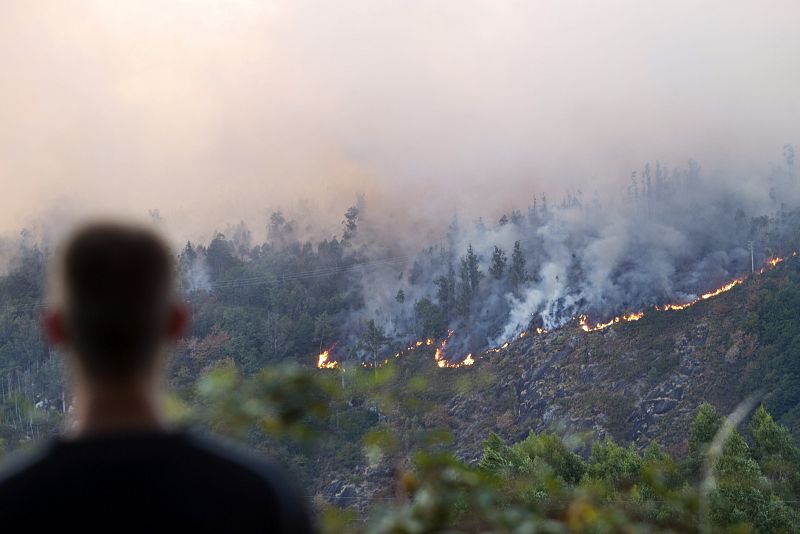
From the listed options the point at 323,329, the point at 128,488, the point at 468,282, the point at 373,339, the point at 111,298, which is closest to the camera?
the point at 128,488

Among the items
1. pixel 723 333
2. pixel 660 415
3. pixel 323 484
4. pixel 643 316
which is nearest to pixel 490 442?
pixel 323 484

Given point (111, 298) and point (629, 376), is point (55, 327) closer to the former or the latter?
point (111, 298)

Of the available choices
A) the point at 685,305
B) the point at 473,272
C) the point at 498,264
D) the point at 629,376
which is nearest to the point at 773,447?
the point at 629,376

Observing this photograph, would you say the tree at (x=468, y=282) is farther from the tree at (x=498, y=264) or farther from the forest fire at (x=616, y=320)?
the forest fire at (x=616, y=320)

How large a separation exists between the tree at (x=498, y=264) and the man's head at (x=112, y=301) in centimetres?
10041

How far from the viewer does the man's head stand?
5.28 feet

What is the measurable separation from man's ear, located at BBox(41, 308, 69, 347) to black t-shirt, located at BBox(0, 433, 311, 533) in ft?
0.67

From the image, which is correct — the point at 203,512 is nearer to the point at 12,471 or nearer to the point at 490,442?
the point at 12,471

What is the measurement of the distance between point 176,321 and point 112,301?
0.40 feet

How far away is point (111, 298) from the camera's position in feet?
5.29

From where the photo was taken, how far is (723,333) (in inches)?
3270

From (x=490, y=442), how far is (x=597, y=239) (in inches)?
2569

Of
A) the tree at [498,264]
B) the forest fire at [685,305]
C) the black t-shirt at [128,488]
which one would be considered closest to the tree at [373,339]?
the tree at [498,264]

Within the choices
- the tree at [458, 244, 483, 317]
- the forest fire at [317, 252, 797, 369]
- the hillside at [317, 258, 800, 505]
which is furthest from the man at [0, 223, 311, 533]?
the tree at [458, 244, 483, 317]
